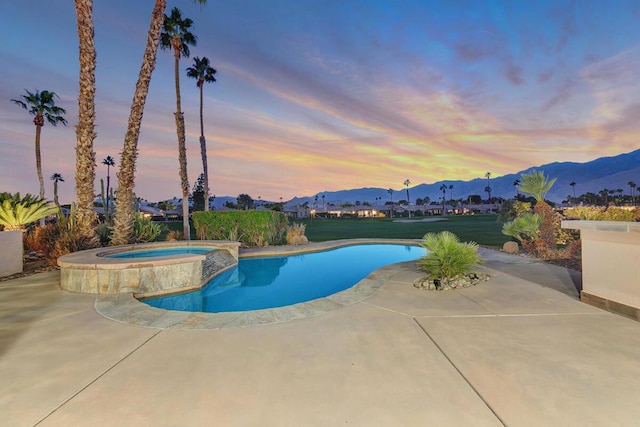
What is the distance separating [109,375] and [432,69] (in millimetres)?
18272

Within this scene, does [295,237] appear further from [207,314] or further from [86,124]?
[207,314]

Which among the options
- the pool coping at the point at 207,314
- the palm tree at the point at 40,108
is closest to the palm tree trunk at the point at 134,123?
the pool coping at the point at 207,314

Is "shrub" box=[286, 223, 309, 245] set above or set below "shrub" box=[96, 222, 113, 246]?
below

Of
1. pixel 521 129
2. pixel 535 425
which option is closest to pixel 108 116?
pixel 535 425

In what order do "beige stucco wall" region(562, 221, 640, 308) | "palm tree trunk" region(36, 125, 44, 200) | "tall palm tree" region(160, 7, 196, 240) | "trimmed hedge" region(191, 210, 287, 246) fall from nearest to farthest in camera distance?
1. "beige stucco wall" region(562, 221, 640, 308)
2. "trimmed hedge" region(191, 210, 287, 246)
3. "tall palm tree" region(160, 7, 196, 240)
4. "palm tree trunk" region(36, 125, 44, 200)

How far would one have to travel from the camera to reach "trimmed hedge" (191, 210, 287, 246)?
14477 millimetres

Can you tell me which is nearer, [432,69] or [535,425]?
[535,425]

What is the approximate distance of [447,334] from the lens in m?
3.51

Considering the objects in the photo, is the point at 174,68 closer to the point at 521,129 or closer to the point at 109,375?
the point at 109,375

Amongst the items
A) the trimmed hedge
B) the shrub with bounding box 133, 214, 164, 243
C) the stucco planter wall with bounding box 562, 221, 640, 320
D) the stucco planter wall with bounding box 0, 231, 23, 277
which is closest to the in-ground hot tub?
the stucco planter wall with bounding box 0, 231, 23, 277

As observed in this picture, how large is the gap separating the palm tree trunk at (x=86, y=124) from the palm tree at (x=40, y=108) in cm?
2440

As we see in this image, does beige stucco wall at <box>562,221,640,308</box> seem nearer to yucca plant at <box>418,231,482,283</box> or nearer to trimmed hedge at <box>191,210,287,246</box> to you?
yucca plant at <box>418,231,482,283</box>

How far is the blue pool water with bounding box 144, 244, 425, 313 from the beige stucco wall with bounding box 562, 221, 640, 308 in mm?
5192

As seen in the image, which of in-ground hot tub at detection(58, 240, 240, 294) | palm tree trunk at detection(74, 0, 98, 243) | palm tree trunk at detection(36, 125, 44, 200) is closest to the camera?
in-ground hot tub at detection(58, 240, 240, 294)
